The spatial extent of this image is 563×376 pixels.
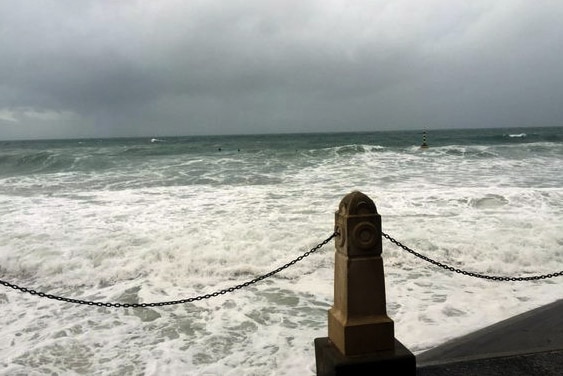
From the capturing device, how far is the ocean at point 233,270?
4.91 m

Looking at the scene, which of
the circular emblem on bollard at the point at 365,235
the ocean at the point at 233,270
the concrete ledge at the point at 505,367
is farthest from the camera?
the ocean at the point at 233,270

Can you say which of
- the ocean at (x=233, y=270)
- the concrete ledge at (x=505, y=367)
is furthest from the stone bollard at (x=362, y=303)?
the ocean at (x=233, y=270)

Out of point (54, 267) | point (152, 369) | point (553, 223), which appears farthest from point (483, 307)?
point (54, 267)

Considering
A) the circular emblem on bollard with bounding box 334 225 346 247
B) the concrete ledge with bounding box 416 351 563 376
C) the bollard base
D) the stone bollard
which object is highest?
the circular emblem on bollard with bounding box 334 225 346 247

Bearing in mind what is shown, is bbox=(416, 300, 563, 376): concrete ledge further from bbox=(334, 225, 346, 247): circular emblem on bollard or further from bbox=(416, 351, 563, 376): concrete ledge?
bbox=(334, 225, 346, 247): circular emblem on bollard

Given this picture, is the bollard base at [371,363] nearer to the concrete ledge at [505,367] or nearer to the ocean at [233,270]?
the concrete ledge at [505,367]

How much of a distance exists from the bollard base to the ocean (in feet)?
4.45

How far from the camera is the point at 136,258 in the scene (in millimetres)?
7941

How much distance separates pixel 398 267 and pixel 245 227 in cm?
360

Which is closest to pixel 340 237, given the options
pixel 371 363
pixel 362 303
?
pixel 362 303

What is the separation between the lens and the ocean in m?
4.91

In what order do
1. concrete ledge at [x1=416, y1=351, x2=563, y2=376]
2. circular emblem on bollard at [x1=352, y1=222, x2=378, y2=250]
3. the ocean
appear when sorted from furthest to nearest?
the ocean < concrete ledge at [x1=416, y1=351, x2=563, y2=376] < circular emblem on bollard at [x1=352, y1=222, x2=378, y2=250]

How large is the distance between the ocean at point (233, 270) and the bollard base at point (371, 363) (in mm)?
1356

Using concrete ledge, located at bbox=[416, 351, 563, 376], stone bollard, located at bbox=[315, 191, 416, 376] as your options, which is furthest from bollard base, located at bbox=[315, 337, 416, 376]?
concrete ledge, located at bbox=[416, 351, 563, 376]
